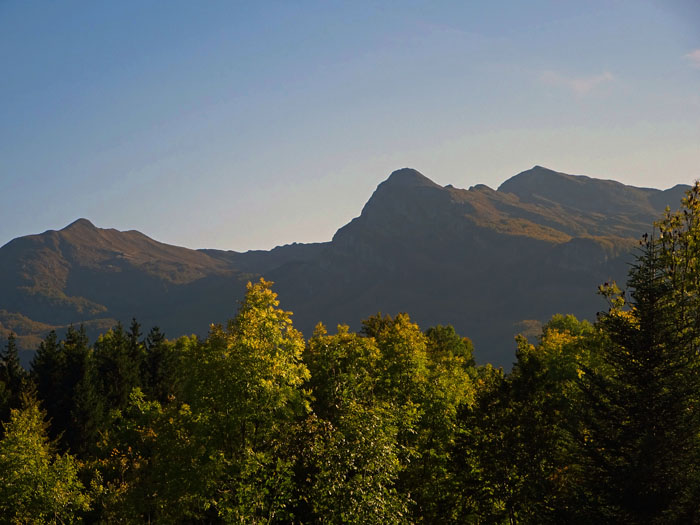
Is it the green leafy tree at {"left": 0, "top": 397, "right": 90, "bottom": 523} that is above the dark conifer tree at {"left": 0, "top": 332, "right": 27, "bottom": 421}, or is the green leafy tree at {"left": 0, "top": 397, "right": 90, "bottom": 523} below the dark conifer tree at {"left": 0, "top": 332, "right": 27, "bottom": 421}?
below

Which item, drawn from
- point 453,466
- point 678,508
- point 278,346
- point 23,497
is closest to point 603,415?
point 678,508

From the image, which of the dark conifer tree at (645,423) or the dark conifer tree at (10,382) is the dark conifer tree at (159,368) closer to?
the dark conifer tree at (10,382)

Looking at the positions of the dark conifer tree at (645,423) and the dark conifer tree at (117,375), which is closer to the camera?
the dark conifer tree at (645,423)

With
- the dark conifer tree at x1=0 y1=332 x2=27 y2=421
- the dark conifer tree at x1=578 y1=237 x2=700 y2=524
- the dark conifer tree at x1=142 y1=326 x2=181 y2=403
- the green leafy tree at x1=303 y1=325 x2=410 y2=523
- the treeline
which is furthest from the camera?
the dark conifer tree at x1=142 y1=326 x2=181 y2=403

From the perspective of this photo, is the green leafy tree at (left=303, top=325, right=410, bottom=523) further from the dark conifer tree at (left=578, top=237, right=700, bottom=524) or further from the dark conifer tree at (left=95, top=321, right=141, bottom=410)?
the dark conifer tree at (left=95, top=321, right=141, bottom=410)

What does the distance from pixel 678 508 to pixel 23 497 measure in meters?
37.1

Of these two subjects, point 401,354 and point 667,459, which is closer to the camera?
point 667,459

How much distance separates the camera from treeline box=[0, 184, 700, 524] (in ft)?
71.3

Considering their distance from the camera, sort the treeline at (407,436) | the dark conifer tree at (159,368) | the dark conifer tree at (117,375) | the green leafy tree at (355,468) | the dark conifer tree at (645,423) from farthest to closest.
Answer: the dark conifer tree at (159,368)
the dark conifer tree at (117,375)
the green leafy tree at (355,468)
the treeline at (407,436)
the dark conifer tree at (645,423)

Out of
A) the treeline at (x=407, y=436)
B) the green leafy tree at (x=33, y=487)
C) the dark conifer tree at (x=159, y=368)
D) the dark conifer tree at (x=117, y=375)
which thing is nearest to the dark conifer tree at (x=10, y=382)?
the dark conifer tree at (x=117, y=375)

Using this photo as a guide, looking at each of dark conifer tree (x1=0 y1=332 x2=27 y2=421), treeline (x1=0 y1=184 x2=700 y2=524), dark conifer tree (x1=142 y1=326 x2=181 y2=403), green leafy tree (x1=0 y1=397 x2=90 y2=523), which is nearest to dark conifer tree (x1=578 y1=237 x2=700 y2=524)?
treeline (x1=0 y1=184 x2=700 y2=524)

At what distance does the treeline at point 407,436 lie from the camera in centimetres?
2172

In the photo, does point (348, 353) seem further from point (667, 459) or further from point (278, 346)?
point (667, 459)

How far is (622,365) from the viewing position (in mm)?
23234
